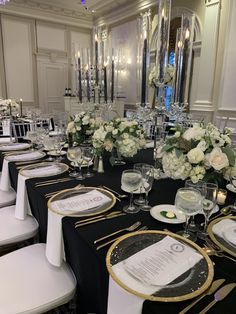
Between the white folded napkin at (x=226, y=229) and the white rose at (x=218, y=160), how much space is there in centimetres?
22

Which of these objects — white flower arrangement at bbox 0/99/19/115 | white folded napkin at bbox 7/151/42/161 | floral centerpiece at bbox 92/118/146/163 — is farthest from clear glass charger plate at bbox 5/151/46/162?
white flower arrangement at bbox 0/99/19/115

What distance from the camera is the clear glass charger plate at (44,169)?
4.99 feet

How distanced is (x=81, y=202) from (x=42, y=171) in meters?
0.57

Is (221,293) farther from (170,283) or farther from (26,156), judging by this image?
(26,156)

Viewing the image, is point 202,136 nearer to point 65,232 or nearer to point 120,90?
point 65,232

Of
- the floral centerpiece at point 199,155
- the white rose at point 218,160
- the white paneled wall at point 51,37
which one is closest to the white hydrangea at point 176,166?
the floral centerpiece at point 199,155

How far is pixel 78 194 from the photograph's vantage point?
123 centimetres

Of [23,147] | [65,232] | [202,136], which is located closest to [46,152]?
[23,147]

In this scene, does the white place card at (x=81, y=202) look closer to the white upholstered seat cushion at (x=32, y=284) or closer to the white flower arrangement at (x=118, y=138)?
the white upholstered seat cushion at (x=32, y=284)

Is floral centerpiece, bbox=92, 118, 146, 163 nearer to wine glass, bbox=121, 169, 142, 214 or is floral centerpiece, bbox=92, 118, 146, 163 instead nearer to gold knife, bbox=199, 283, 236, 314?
wine glass, bbox=121, 169, 142, 214

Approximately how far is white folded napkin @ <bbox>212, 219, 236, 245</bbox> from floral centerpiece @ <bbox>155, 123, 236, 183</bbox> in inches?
7.8

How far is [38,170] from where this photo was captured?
161 cm

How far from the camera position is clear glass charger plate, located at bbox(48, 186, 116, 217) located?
1.04 meters

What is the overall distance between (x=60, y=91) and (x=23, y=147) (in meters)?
5.22
